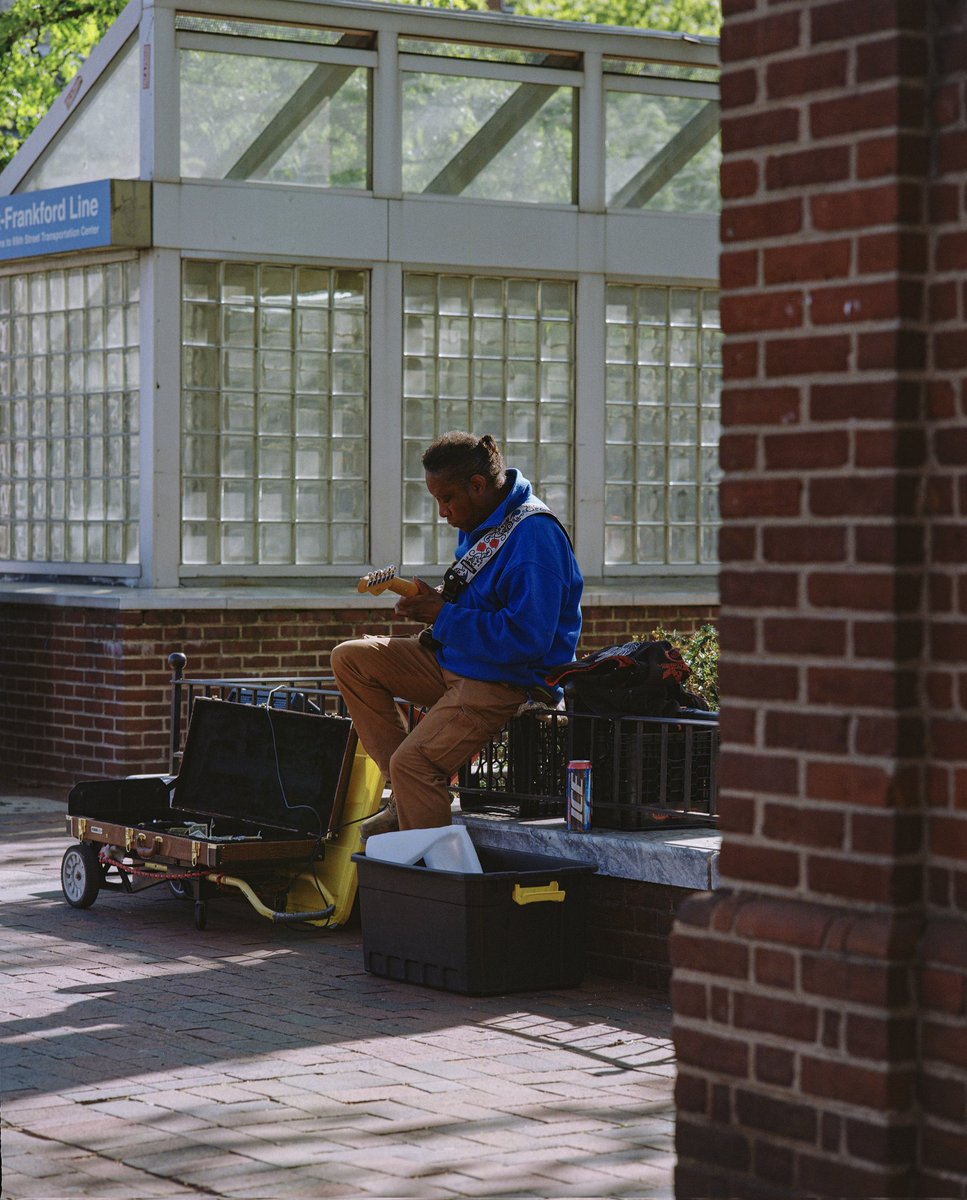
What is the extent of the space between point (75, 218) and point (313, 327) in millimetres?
1619

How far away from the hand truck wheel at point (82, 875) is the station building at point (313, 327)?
3.43 meters

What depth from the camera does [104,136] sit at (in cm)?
1309

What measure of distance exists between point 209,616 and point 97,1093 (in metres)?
6.91

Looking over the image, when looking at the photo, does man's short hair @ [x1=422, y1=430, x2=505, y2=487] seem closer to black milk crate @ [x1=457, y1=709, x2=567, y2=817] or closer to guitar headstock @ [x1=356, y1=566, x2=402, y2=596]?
guitar headstock @ [x1=356, y1=566, x2=402, y2=596]

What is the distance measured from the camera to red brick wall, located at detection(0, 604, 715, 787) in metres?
12.3

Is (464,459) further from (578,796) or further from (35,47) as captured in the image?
(35,47)

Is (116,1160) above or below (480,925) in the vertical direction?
below

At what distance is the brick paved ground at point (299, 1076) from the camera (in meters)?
4.94

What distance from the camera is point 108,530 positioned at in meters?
13.0

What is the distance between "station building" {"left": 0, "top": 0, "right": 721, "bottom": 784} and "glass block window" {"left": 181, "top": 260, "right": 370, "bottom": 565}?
2 cm

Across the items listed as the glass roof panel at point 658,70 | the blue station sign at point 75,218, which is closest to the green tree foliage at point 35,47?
the blue station sign at point 75,218

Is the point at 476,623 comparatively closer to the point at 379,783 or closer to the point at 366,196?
the point at 379,783

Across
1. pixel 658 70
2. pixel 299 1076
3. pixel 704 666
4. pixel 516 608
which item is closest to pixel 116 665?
pixel 704 666

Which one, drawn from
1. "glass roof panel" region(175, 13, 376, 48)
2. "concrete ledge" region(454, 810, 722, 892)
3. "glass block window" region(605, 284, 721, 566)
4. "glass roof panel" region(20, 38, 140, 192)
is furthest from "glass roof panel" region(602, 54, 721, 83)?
"concrete ledge" region(454, 810, 722, 892)
